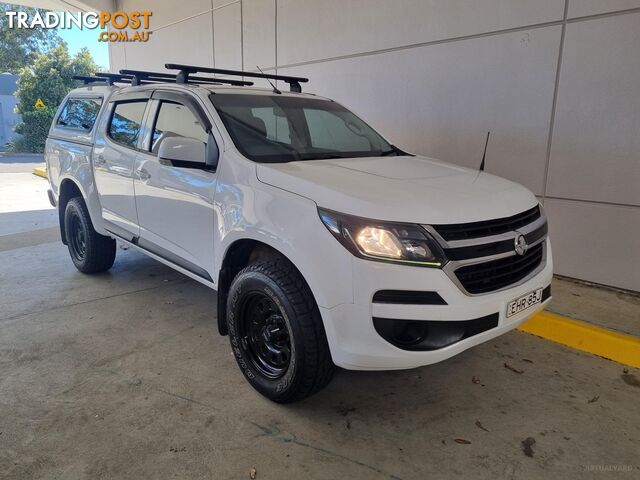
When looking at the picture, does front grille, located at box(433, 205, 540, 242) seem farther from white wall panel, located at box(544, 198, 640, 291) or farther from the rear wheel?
the rear wheel

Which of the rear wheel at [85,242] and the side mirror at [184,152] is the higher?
the side mirror at [184,152]

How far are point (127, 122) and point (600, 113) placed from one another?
13.7ft

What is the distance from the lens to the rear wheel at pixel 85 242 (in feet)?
15.9

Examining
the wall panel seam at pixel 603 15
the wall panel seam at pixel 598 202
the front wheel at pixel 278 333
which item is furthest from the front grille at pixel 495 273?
the wall panel seam at pixel 603 15

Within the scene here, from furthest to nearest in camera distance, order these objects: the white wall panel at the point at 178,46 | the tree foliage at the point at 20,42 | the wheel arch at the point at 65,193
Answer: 1. the tree foliage at the point at 20,42
2. the white wall panel at the point at 178,46
3. the wheel arch at the point at 65,193

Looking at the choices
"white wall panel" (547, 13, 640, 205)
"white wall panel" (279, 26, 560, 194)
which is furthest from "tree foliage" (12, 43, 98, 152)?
"white wall panel" (547, 13, 640, 205)

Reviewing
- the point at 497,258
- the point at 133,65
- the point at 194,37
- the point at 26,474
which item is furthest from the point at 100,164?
the point at 133,65

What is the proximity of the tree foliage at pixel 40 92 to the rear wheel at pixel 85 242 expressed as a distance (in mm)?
23196

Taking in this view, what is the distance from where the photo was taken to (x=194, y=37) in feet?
32.2

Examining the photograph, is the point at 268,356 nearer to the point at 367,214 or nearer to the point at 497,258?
the point at 367,214

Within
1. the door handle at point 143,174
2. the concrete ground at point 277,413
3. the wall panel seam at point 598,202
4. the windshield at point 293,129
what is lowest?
the concrete ground at point 277,413

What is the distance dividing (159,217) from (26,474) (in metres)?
1.93

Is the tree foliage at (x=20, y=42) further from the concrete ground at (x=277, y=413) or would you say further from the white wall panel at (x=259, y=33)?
the concrete ground at (x=277, y=413)

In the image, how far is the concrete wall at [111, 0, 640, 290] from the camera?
167 inches
